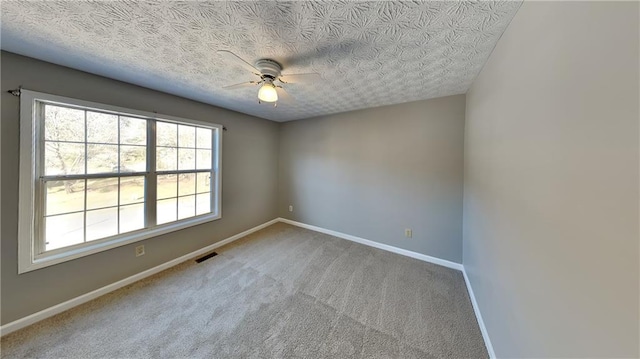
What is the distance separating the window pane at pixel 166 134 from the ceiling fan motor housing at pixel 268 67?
5.64 feet

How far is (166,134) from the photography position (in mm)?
2520

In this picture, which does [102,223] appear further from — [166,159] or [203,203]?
[203,203]

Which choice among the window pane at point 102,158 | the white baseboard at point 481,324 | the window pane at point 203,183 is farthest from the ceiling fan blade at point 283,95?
the white baseboard at point 481,324

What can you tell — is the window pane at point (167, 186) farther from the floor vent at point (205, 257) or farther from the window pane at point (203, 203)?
the floor vent at point (205, 257)

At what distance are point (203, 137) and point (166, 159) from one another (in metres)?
0.62

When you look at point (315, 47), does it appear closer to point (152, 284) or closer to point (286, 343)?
point (286, 343)

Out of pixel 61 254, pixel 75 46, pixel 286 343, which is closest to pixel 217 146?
pixel 75 46

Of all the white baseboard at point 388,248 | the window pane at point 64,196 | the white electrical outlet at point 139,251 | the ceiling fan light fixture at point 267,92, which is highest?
the ceiling fan light fixture at point 267,92

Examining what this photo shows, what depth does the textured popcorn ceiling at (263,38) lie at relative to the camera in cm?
109

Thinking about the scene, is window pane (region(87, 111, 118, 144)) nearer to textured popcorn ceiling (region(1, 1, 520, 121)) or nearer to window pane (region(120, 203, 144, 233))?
textured popcorn ceiling (region(1, 1, 520, 121))

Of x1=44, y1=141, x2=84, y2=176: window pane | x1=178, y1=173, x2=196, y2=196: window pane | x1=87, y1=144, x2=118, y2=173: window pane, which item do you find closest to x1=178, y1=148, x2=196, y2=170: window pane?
x1=178, y1=173, x2=196, y2=196: window pane

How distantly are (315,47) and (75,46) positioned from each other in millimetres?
1863

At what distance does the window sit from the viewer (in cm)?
166

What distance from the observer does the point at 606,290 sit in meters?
0.56
